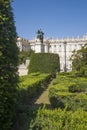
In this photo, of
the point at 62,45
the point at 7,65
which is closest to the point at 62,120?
the point at 7,65

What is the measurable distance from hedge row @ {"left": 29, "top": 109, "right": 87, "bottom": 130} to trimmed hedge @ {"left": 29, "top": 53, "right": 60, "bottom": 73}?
103 ft

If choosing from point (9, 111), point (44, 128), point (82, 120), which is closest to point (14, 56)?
point (9, 111)

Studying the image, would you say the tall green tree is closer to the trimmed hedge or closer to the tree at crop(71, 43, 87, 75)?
the tree at crop(71, 43, 87, 75)

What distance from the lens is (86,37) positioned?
421 feet

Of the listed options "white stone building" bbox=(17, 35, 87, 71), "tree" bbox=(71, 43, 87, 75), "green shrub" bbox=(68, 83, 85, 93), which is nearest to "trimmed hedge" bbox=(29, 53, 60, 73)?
"tree" bbox=(71, 43, 87, 75)

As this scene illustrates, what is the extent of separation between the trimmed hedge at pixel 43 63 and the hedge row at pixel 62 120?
31418mm

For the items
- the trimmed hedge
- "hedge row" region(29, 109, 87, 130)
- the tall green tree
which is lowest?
the trimmed hedge

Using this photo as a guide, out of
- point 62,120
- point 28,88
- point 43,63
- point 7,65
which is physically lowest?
point 43,63

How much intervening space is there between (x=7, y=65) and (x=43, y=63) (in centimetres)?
3103

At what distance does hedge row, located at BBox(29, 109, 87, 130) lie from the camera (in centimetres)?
761

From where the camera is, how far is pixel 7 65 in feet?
31.6

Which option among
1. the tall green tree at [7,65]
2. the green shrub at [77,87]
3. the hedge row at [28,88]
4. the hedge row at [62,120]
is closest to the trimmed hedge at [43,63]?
the hedge row at [28,88]

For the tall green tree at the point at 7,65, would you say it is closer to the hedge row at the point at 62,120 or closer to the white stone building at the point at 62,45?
the hedge row at the point at 62,120

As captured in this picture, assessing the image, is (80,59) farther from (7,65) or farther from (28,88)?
(7,65)
